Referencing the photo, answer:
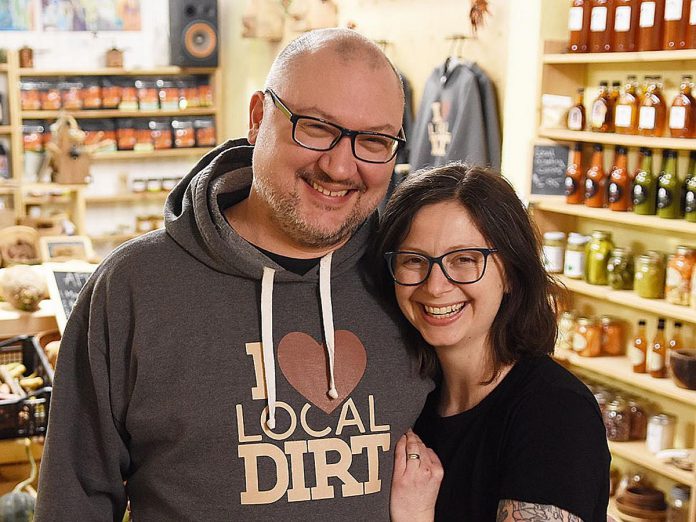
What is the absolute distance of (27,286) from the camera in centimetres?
334

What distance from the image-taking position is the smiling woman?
1.57m

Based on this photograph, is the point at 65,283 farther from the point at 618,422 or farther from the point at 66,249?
the point at 618,422

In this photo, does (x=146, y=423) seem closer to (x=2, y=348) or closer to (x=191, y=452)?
(x=191, y=452)

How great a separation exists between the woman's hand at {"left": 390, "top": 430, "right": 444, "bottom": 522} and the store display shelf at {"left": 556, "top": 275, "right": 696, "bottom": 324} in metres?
2.11

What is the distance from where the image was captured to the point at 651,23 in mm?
3828

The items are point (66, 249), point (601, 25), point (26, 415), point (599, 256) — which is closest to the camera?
point (26, 415)

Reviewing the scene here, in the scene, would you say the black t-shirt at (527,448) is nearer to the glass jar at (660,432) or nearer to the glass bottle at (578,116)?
the glass jar at (660,432)

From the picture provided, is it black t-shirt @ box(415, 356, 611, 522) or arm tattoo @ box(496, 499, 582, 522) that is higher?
black t-shirt @ box(415, 356, 611, 522)

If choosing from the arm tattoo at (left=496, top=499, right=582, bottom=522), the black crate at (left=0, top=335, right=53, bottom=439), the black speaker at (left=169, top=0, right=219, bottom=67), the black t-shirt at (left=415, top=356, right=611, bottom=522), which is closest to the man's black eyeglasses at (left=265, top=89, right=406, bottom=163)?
the black t-shirt at (left=415, top=356, right=611, bottom=522)

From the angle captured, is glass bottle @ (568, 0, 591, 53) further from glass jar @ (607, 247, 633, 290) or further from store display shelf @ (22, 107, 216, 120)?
store display shelf @ (22, 107, 216, 120)

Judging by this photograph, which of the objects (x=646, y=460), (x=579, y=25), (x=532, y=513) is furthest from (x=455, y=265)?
(x=579, y=25)

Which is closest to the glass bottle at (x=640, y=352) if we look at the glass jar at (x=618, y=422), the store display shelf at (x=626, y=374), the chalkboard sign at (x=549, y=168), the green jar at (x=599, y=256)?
the store display shelf at (x=626, y=374)

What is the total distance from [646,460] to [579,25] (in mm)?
1828

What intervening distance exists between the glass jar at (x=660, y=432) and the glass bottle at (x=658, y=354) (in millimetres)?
180
